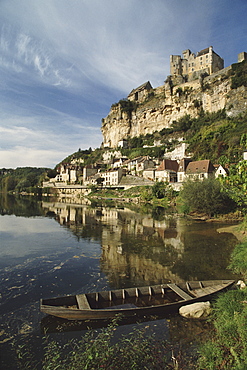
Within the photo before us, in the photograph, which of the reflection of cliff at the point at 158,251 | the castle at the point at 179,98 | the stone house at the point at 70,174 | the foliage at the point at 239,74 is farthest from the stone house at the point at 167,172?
the stone house at the point at 70,174

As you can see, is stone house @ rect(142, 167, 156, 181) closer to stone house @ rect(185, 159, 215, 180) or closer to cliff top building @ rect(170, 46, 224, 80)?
stone house @ rect(185, 159, 215, 180)

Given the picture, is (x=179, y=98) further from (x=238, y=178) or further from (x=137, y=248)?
(x=238, y=178)

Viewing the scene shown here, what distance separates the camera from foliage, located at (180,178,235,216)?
88.6 feet

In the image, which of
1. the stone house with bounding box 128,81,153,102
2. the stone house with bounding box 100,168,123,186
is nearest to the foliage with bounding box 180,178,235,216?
the stone house with bounding box 100,168,123,186

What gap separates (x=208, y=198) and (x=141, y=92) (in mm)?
89733

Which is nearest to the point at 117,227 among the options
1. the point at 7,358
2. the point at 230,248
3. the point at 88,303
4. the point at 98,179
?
the point at 230,248

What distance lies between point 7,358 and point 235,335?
6.12 metres

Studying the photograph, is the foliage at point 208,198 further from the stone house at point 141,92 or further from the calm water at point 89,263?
the stone house at point 141,92

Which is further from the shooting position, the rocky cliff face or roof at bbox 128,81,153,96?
roof at bbox 128,81,153,96

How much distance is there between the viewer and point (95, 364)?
5.20 m

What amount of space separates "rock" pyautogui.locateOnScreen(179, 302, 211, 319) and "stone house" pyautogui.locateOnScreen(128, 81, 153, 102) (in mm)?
102231

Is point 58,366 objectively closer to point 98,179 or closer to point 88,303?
point 88,303

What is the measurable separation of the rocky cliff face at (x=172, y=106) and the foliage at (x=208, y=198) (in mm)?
41042

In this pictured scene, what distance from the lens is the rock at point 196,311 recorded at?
296 inches
